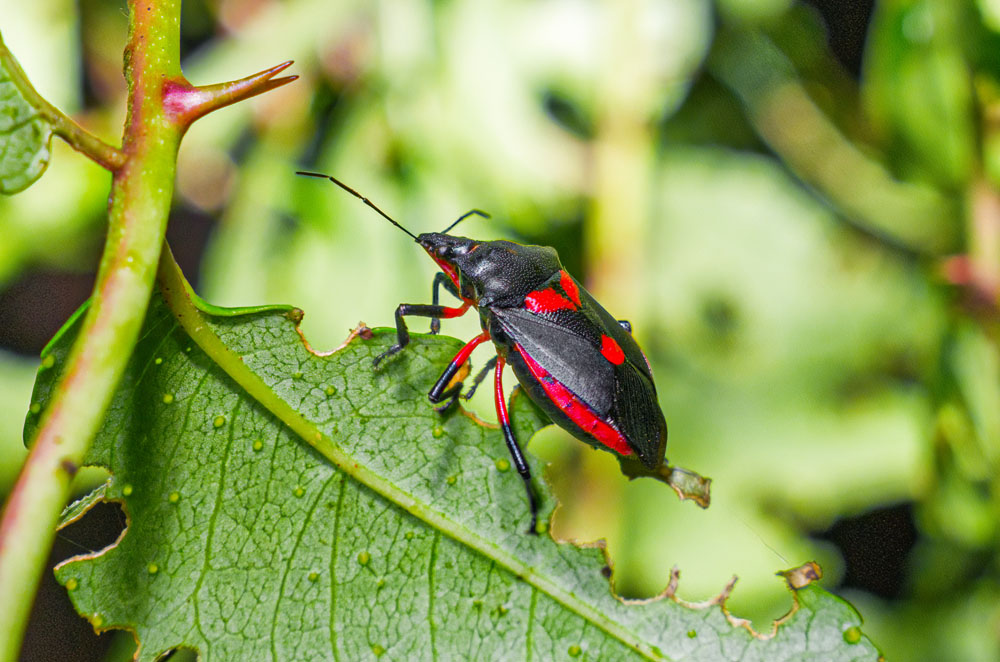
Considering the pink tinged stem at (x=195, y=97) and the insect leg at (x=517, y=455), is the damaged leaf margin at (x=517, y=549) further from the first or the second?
the pink tinged stem at (x=195, y=97)

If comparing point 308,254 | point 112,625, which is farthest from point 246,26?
point 112,625

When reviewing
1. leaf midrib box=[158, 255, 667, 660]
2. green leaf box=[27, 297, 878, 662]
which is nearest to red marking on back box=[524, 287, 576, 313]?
green leaf box=[27, 297, 878, 662]

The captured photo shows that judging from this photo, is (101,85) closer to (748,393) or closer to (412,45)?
(412,45)

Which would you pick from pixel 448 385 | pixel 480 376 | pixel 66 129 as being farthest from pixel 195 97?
pixel 480 376

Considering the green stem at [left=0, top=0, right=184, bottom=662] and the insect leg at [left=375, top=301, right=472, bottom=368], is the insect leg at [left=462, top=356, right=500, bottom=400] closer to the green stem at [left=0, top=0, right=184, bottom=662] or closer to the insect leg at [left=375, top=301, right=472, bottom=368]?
the insect leg at [left=375, top=301, right=472, bottom=368]

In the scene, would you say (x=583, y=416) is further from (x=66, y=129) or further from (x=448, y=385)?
(x=66, y=129)
